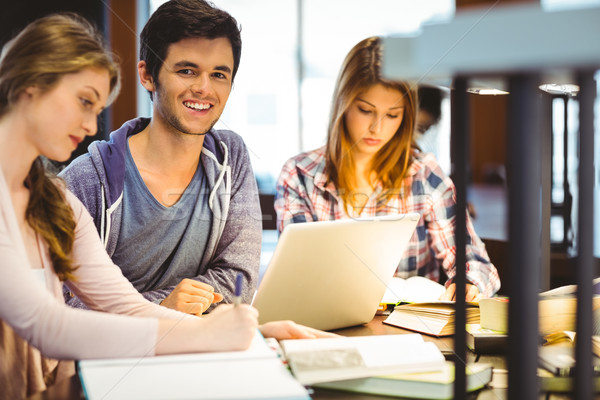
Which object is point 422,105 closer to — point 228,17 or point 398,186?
point 398,186

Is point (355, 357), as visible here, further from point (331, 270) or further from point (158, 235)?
point (158, 235)

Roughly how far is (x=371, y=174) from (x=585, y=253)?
1199mm

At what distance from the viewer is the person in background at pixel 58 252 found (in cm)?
79

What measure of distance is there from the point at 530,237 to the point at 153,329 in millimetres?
488

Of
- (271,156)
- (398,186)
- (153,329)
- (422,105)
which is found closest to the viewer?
(153,329)

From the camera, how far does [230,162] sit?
153cm

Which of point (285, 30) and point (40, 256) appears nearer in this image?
point (40, 256)

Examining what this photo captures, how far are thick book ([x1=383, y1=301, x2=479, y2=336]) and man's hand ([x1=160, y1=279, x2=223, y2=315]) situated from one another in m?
0.34

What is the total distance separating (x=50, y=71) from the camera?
892 mm

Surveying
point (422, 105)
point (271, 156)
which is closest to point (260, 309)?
point (271, 156)

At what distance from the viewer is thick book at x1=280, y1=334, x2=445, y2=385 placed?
2.46 feet

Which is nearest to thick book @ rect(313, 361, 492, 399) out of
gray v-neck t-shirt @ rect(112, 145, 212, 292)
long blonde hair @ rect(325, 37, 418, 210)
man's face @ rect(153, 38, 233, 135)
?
gray v-neck t-shirt @ rect(112, 145, 212, 292)

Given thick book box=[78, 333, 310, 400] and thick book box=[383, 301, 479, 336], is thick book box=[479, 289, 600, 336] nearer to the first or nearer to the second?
thick book box=[383, 301, 479, 336]

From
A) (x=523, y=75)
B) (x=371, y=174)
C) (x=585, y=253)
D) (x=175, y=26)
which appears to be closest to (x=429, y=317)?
(x=585, y=253)
